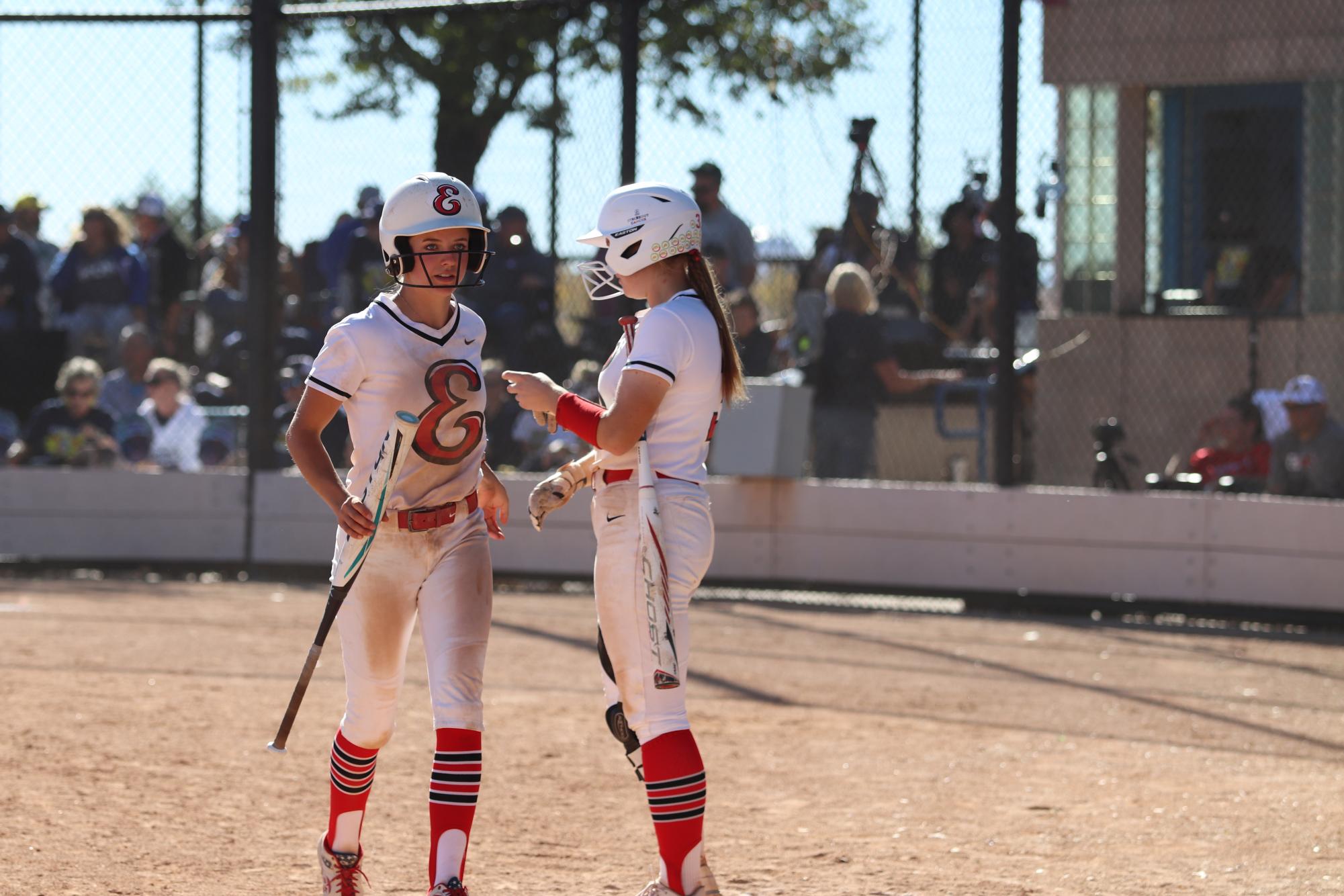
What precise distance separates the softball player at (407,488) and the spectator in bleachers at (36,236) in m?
8.37

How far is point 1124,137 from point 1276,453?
15.3 ft

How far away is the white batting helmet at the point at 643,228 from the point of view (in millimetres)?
4254

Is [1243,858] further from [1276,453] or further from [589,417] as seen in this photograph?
[1276,453]

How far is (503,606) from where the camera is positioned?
9969 mm

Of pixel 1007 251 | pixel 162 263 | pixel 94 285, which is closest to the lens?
pixel 1007 251

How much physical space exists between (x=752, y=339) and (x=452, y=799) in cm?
711

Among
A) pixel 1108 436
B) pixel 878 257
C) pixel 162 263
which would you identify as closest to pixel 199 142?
pixel 162 263

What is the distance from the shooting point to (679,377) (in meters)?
4.22

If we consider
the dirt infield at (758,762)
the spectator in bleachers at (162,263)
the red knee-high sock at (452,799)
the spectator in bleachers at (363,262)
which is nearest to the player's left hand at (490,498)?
the red knee-high sock at (452,799)

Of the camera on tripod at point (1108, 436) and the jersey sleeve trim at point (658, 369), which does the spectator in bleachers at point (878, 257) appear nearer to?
the camera on tripod at point (1108, 436)

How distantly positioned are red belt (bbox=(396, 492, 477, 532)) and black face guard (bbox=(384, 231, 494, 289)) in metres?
0.58

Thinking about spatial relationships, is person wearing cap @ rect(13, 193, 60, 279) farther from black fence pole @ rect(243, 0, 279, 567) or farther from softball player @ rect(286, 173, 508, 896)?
softball player @ rect(286, 173, 508, 896)

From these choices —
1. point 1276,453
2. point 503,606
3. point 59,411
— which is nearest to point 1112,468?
point 1276,453

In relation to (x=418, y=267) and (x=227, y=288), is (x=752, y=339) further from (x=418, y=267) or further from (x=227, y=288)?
(x=418, y=267)
